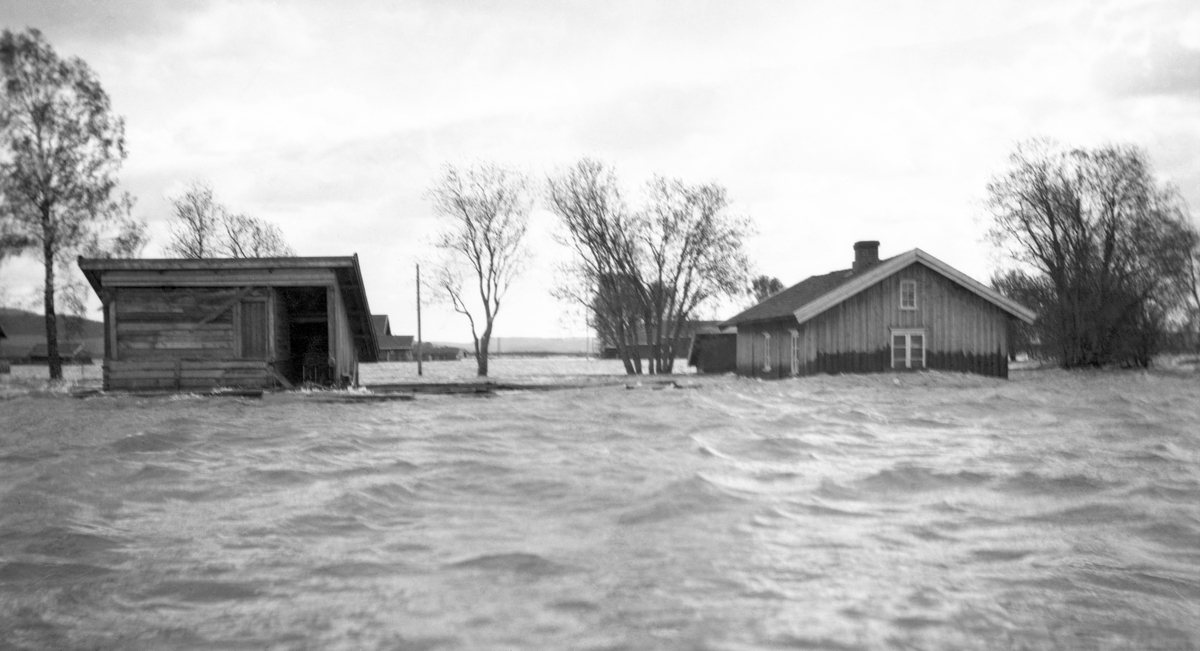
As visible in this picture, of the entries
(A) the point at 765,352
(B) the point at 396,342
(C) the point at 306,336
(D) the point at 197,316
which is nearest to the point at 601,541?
(D) the point at 197,316

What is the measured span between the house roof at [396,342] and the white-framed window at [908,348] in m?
75.1

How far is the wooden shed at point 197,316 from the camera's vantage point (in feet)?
68.9

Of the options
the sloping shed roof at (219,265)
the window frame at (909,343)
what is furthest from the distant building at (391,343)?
the sloping shed roof at (219,265)

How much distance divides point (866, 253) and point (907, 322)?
4.91 m

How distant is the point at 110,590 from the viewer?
4559mm

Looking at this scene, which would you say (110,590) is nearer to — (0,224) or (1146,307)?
(0,224)

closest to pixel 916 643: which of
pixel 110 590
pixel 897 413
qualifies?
pixel 110 590

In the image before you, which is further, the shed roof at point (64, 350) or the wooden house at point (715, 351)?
the shed roof at point (64, 350)

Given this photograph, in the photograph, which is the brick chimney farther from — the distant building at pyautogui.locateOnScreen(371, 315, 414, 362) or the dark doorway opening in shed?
the distant building at pyautogui.locateOnScreen(371, 315, 414, 362)

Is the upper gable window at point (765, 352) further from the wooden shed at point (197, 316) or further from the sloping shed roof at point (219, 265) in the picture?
the wooden shed at point (197, 316)

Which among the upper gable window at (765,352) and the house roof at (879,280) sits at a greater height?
the house roof at (879,280)

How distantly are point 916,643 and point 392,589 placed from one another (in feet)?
8.08

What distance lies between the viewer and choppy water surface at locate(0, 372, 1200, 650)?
3957 mm

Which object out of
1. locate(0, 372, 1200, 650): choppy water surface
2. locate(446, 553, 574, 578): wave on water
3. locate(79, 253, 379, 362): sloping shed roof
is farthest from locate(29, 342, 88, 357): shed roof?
locate(446, 553, 574, 578): wave on water
